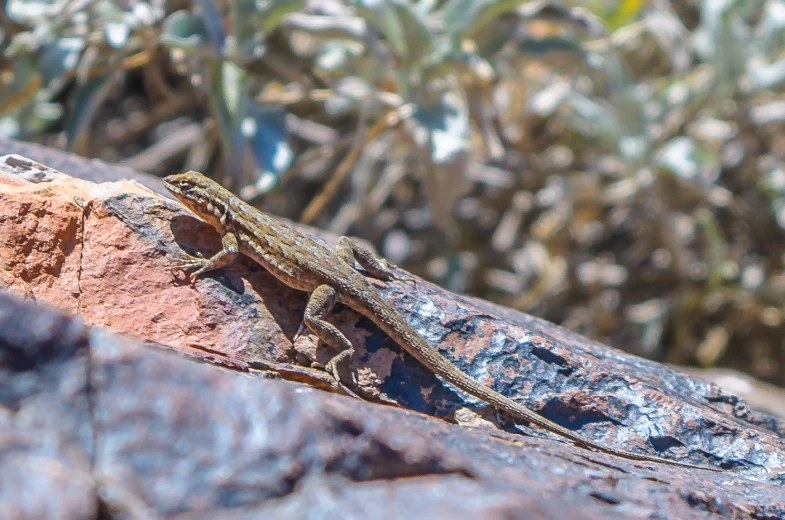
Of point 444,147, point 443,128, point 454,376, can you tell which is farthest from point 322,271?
point 443,128

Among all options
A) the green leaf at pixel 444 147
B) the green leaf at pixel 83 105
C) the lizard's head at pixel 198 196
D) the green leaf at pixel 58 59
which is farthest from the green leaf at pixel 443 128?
the green leaf at pixel 58 59

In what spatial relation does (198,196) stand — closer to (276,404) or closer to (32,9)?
(276,404)

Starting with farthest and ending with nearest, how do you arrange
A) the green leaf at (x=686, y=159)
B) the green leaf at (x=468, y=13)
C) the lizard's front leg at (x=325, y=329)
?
the green leaf at (x=686, y=159) < the green leaf at (x=468, y=13) < the lizard's front leg at (x=325, y=329)

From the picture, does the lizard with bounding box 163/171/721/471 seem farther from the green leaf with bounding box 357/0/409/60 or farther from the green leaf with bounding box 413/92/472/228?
the green leaf with bounding box 357/0/409/60

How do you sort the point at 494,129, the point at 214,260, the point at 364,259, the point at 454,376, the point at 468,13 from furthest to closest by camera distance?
the point at 494,129 < the point at 468,13 < the point at 364,259 < the point at 214,260 < the point at 454,376

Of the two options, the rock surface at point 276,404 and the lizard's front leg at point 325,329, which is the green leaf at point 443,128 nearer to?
the rock surface at point 276,404

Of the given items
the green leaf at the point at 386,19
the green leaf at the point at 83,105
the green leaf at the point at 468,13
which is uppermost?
the green leaf at the point at 468,13

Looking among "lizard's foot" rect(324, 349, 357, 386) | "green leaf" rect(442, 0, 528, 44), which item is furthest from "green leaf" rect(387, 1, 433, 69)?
"lizard's foot" rect(324, 349, 357, 386)
